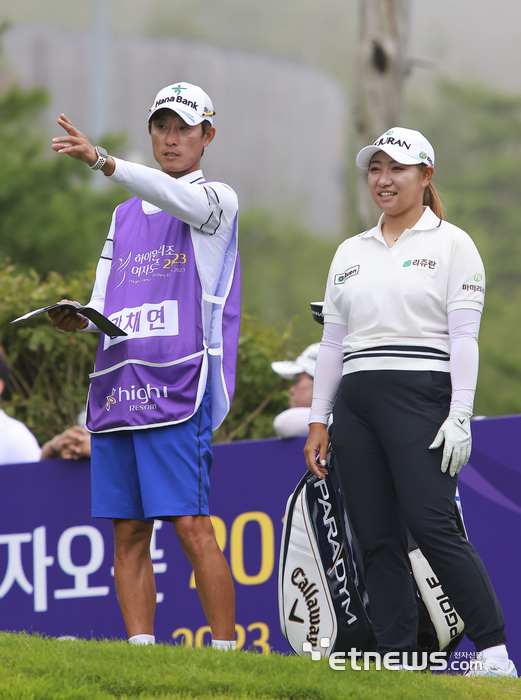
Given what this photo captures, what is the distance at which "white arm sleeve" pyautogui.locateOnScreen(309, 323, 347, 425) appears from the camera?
3787 mm

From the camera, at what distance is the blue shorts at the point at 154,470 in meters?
3.63

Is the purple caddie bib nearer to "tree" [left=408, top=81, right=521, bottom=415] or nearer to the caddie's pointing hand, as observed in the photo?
the caddie's pointing hand

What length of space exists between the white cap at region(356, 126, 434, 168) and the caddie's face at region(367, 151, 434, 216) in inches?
1.4

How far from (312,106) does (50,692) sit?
39.7 meters

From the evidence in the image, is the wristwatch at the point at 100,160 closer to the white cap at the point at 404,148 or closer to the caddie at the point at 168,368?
the caddie at the point at 168,368

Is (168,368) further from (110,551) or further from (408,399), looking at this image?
(110,551)

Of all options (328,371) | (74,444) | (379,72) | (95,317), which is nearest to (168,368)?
(95,317)

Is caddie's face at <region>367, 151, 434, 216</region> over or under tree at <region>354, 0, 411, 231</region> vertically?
under

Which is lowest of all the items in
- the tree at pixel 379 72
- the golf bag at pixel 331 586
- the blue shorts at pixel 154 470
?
the golf bag at pixel 331 586

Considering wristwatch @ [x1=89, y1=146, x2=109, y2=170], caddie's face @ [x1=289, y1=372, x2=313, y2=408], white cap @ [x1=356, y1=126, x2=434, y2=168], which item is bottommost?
caddie's face @ [x1=289, y1=372, x2=313, y2=408]

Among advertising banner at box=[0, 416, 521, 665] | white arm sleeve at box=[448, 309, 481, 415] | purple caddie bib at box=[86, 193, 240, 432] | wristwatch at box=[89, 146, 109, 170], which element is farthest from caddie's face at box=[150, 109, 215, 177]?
advertising banner at box=[0, 416, 521, 665]

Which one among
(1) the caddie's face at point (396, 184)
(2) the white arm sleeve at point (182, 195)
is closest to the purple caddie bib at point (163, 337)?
(2) the white arm sleeve at point (182, 195)

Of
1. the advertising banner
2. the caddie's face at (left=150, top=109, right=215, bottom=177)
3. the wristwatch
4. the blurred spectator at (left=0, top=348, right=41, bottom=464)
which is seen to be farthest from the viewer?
the blurred spectator at (left=0, top=348, right=41, bottom=464)

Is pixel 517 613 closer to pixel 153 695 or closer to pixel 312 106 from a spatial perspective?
pixel 153 695
